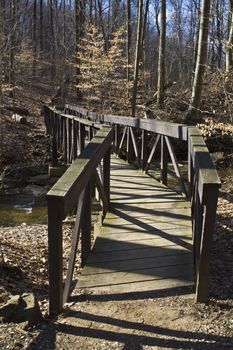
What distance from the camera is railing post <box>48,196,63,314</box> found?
3.58m

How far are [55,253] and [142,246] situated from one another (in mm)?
1847

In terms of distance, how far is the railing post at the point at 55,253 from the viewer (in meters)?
3.58

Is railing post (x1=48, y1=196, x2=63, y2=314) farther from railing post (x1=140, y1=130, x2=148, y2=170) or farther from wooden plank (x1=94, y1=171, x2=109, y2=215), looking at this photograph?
railing post (x1=140, y1=130, x2=148, y2=170)

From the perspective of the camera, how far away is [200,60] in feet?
48.0

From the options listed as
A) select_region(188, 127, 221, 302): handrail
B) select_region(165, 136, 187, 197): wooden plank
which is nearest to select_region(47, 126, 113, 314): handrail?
select_region(188, 127, 221, 302): handrail

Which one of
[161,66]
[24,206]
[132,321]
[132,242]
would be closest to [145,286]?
[132,321]

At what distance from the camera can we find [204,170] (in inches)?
166

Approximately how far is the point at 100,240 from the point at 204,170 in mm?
1937

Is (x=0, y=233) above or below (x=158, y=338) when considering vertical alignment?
below

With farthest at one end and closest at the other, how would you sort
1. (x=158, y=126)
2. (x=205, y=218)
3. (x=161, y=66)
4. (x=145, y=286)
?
(x=161, y=66)
(x=158, y=126)
(x=145, y=286)
(x=205, y=218)

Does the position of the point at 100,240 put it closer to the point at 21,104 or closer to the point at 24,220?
the point at 24,220

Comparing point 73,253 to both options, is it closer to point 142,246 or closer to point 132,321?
point 132,321

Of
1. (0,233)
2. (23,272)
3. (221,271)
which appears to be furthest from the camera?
(0,233)

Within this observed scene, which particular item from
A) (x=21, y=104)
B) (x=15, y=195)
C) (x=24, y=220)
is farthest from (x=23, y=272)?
(x=21, y=104)
